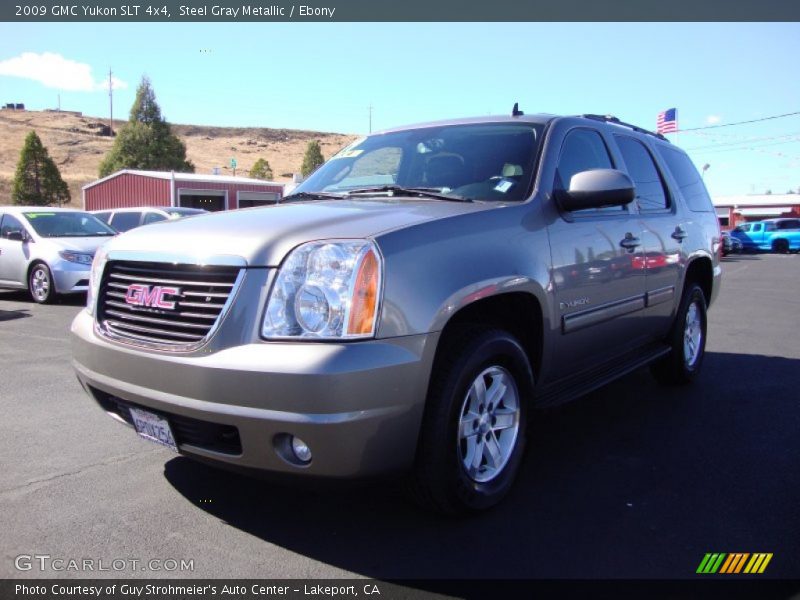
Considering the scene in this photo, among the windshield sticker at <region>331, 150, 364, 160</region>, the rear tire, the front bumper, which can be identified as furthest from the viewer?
the rear tire

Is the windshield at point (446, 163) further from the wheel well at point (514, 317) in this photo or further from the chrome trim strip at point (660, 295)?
the chrome trim strip at point (660, 295)

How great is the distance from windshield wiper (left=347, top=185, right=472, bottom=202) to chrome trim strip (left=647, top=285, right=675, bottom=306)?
179 centimetres

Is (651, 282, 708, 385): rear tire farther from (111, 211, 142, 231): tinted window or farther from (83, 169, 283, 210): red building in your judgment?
(83, 169, 283, 210): red building

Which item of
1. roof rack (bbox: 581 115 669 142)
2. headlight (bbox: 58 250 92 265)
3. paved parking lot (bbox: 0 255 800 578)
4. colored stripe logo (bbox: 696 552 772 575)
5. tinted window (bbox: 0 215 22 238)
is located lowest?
paved parking lot (bbox: 0 255 800 578)

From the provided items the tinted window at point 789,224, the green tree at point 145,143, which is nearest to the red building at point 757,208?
the tinted window at point 789,224

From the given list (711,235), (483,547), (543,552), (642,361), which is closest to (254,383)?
(483,547)

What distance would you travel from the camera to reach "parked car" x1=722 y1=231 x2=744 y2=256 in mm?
31922

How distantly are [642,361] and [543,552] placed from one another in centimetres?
217

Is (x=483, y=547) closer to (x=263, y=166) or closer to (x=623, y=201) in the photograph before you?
(x=623, y=201)

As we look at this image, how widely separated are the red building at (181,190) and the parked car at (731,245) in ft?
71.0

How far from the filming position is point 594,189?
348 cm

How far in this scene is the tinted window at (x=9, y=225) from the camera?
35.6 ft

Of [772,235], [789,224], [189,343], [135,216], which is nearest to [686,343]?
[189,343]

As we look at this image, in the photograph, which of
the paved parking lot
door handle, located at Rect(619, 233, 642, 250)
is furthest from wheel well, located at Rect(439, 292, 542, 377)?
door handle, located at Rect(619, 233, 642, 250)
